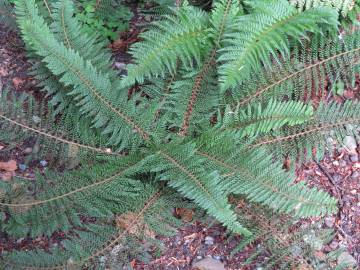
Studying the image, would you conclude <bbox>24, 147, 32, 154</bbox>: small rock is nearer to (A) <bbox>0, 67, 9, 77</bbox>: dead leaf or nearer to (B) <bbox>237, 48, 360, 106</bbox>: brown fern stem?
(A) <bbox>0, 67, 9, 77</bbox>: dead leaf

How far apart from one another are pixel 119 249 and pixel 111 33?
1643mm

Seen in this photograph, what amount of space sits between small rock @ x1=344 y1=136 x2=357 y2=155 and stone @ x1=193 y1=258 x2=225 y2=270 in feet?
4.04

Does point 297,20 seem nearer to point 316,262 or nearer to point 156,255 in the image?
point 316,262

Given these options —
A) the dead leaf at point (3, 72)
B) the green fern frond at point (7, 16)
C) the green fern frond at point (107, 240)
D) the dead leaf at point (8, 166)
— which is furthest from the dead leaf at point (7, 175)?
the green fern frond at point (7, 16)

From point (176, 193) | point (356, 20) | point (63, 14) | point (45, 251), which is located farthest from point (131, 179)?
point (356, 20)

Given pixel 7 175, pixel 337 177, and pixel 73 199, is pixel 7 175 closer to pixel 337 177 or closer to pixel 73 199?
pixel 73 199

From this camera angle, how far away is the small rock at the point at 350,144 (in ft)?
11.2

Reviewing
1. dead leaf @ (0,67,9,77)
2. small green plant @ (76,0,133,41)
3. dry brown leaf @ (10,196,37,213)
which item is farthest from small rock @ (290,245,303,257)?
dead leaf @ (0,67,9,77)

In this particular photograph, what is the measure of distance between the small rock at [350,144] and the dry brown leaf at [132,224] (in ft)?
4.98

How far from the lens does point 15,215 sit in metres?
2.81

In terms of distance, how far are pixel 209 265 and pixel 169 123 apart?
99 cm

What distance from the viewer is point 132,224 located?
9.61 ft

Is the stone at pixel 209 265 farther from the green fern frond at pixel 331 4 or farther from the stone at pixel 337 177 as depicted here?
the green fern frond at pixel 331 4

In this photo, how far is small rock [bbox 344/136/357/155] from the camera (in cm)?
341
